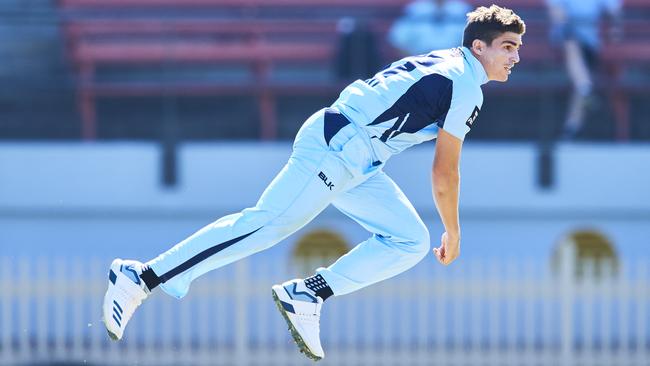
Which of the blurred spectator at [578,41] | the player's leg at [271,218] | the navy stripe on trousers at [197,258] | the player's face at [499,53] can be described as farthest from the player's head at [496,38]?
the blurred spectator at [578,41]

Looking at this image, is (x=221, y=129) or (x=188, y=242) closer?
(x=188, y=242)

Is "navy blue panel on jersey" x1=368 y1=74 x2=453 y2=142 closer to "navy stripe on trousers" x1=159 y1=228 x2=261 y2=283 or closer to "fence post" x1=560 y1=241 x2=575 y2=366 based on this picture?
"navy stripe on trousers" x1=159 y1=228 x2=261 y2=283

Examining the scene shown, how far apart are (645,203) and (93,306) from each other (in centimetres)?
491

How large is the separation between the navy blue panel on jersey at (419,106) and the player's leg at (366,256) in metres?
0.31

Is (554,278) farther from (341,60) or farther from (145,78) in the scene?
(145,78)

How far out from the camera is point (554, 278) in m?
11.0

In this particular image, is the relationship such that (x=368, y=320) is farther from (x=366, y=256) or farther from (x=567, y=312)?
(x=366, y=256)

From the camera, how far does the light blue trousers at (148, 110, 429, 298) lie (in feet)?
20.2

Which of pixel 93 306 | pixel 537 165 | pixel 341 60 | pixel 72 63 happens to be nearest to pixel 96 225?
pixel 93 306

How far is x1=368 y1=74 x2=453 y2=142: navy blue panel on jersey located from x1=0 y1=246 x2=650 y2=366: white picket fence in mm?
4759

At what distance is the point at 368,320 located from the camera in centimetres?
1127

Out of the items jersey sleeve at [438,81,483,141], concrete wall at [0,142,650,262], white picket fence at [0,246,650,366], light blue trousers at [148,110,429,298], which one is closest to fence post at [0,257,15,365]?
white picket fence at [0,246,650,366]

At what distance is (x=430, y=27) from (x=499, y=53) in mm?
5646

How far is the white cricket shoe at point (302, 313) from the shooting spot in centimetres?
637
